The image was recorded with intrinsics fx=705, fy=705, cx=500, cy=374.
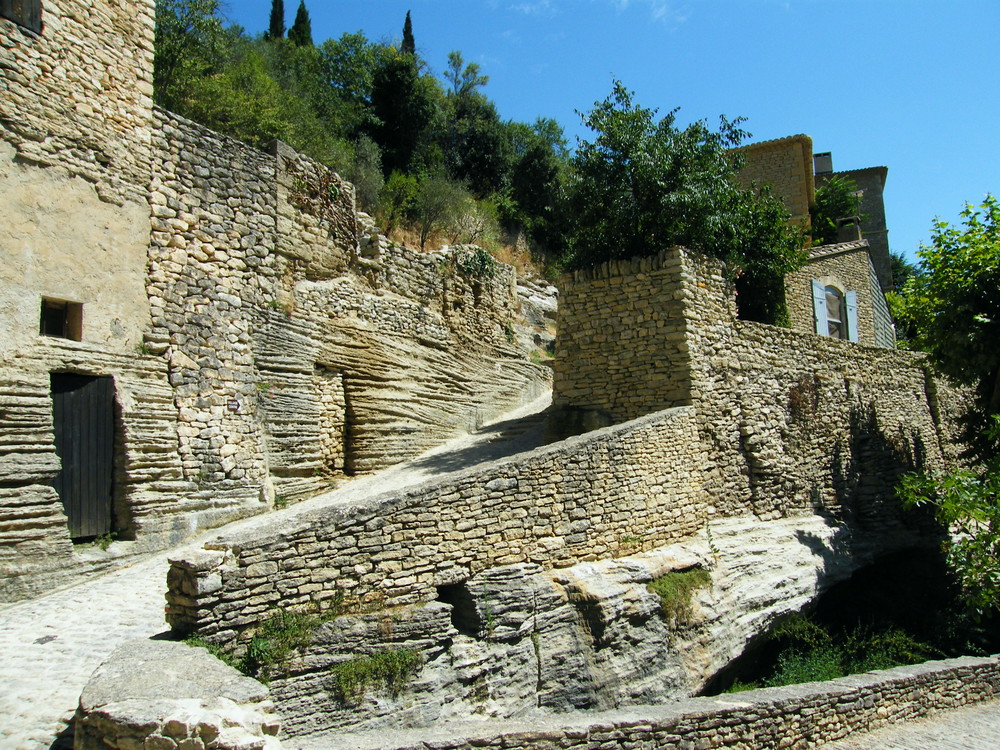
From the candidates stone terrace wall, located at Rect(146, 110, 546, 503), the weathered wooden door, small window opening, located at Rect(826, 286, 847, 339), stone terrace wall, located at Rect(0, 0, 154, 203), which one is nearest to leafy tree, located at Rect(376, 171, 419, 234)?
stone terrace wall, located at Rect(146, 110, 546, 503)

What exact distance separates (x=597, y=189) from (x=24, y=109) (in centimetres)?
784

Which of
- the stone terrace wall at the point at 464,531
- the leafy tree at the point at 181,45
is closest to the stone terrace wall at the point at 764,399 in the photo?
the stone terrace wall at the point at 464,531

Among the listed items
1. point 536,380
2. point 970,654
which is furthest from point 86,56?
point 970,654

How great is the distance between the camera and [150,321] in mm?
8797

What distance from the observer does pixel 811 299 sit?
57.5ft

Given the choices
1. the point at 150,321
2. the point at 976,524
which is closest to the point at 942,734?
the point at 976,524

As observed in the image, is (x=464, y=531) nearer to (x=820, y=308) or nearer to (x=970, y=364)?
(x=970, y=364)

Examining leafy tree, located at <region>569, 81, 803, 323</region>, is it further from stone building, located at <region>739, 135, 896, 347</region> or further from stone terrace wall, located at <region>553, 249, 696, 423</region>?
stone building, located at <region>739, 135, 896, 347</region>

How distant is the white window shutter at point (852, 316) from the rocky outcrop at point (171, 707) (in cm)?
1763

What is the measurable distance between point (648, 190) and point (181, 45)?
11.5m

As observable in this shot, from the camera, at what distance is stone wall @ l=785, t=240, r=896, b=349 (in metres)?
17.1

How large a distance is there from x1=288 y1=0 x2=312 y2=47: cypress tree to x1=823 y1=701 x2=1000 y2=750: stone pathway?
1276 inches

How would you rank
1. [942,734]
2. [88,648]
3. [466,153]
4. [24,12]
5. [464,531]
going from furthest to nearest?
[466,153], [942,734], [24,12], [464,531], [88,648]

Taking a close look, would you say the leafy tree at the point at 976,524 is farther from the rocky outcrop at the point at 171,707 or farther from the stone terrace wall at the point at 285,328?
the rocky outcrop at the point at 171,707
